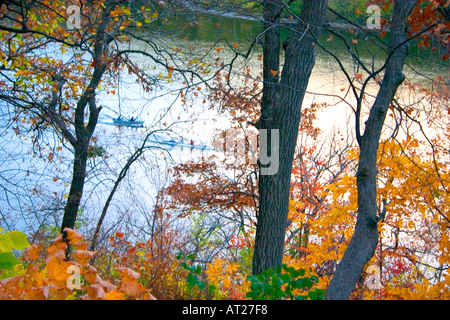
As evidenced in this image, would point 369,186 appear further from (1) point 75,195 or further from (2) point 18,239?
(1) point 75,195

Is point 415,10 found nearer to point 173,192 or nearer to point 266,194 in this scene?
point 266,194

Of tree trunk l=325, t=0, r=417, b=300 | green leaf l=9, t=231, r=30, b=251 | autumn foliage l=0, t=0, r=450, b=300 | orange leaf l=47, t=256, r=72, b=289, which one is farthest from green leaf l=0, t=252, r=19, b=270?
tree trunk l=325, t=0, r=417, b=300

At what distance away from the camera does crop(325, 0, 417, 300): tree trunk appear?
507 centimetres

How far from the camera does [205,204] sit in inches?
396

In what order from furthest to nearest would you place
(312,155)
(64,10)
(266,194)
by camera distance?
(312,155) < (64,10) < (266,194)

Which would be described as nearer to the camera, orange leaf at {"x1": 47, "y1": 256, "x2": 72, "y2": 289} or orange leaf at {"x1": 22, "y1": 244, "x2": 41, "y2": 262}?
orange leaf at {"x1": 47, "y1": 256, "x2": 72, "y2": 289}

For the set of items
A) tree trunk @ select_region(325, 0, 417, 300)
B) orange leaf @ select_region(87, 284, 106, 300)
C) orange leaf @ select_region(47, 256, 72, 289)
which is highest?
tree trunk @ select_region(325, 0, 417, 300)

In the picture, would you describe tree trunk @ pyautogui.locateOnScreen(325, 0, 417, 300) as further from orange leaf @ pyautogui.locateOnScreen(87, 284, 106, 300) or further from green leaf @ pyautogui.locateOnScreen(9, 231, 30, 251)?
orange leaf @ pyautogui.locateOnScreen(87, 284, 106, 300)

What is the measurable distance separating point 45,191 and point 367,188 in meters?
8.31

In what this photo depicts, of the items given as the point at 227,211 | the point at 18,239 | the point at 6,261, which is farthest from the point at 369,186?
the point at 227,211

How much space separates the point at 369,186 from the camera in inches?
206

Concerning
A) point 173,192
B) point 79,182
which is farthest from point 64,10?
point 173,192

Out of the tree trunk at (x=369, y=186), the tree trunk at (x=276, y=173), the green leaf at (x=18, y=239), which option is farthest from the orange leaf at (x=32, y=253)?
the tree trunk at (x=276, y=173)
